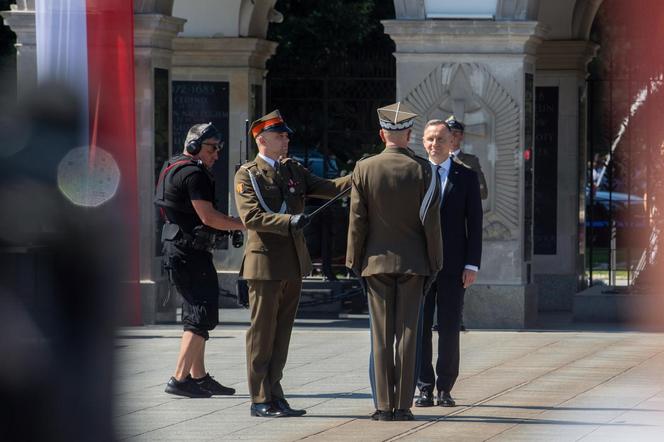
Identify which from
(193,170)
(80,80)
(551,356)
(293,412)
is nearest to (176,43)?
(551,356)

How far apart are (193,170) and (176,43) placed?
791 centimetres

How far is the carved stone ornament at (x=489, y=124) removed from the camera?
543 inches

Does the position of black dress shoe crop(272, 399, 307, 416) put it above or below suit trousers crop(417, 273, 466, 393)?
below

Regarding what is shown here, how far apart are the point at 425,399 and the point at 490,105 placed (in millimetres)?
5651

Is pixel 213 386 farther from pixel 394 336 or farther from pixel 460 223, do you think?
pixel 460 223

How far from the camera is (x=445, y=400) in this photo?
8.64 m

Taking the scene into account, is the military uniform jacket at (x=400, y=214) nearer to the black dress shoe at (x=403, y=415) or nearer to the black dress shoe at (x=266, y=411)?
the black dress shoe at (x=403, y=415)

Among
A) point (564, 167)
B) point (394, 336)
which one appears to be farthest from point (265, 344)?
point (564, 167)

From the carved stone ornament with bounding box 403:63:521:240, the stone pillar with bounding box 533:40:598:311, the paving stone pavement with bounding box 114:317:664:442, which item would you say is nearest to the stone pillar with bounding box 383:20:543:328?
the carved stone ornament with bounding box 403:63:521:240

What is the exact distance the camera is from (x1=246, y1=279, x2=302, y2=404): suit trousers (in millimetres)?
8109

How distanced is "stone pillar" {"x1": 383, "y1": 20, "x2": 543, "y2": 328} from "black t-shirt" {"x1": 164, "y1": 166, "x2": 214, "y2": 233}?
17.6ft

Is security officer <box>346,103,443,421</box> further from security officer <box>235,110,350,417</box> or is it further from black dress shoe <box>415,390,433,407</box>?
black dress shoe <box>415,390,433,407</box>

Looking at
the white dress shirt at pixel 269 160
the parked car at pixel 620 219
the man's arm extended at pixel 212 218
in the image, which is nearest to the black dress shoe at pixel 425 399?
the man's arm extended at pixel 212 218

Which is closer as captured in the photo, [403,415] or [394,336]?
[403,415]
